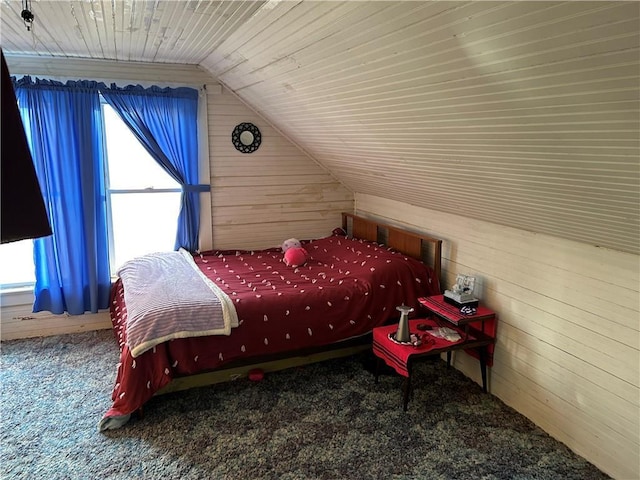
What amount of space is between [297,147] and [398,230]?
1.30m

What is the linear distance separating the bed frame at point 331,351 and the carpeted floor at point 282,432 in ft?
0.21

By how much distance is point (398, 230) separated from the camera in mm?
3855

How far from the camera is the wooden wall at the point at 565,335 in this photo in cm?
226

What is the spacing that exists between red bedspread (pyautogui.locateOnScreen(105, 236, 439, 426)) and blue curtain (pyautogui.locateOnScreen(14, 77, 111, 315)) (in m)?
0.32

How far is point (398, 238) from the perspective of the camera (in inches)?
152

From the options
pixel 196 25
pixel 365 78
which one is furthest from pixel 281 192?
pixel 365 78

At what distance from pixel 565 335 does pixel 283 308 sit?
1.65m

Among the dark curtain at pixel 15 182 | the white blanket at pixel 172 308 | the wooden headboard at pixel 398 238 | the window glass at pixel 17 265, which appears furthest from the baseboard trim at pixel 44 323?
the dark curtain at pixel 15 182

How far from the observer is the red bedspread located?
2.73 metres

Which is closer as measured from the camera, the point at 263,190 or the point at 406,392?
the point at 406,392

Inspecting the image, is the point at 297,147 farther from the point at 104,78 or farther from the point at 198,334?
the point at 198,334

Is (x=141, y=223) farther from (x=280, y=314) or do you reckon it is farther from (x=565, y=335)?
(x=565, y=335)

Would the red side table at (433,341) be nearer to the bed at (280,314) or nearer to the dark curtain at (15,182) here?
the bed at (280,314)

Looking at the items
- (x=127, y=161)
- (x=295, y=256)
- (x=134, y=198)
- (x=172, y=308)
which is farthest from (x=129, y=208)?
(x=172, y=308)
